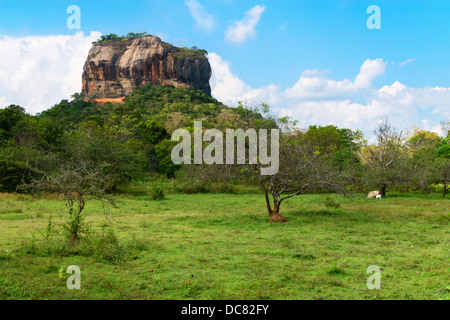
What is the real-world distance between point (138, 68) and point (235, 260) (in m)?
102

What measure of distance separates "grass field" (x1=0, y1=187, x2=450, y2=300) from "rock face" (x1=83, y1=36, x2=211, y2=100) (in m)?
93.9

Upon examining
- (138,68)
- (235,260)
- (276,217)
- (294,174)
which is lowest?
(235,260)

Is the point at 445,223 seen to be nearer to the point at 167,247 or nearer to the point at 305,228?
the point at 305,228

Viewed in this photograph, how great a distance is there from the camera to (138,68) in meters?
104

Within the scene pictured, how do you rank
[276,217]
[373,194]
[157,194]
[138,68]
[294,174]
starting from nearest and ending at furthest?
[294,174] < [276,217] < [157,194] < [373,194] < [138,68]

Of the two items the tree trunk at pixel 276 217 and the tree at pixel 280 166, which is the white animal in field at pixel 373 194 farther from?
the tree trunk at pixel 276 217

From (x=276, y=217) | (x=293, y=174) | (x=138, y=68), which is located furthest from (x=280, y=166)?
(x=138, y=68)

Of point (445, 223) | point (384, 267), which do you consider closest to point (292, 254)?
point (384, 267)

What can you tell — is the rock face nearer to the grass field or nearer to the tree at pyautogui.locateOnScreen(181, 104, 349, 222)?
the tree at pyautogui.locateOnScreen(181, 104, 349, 222)

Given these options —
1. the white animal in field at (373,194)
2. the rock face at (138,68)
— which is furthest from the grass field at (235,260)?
the rock face at (138,68)

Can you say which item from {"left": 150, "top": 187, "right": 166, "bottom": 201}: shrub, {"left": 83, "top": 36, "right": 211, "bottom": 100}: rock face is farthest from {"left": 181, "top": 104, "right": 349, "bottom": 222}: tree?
{"left": 83, "top": 36, "right": 211, "bottom": 100}: rock face

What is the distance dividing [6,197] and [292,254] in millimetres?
19381

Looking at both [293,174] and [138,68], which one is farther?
[138,68]

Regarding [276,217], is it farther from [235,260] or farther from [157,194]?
[157,194]
